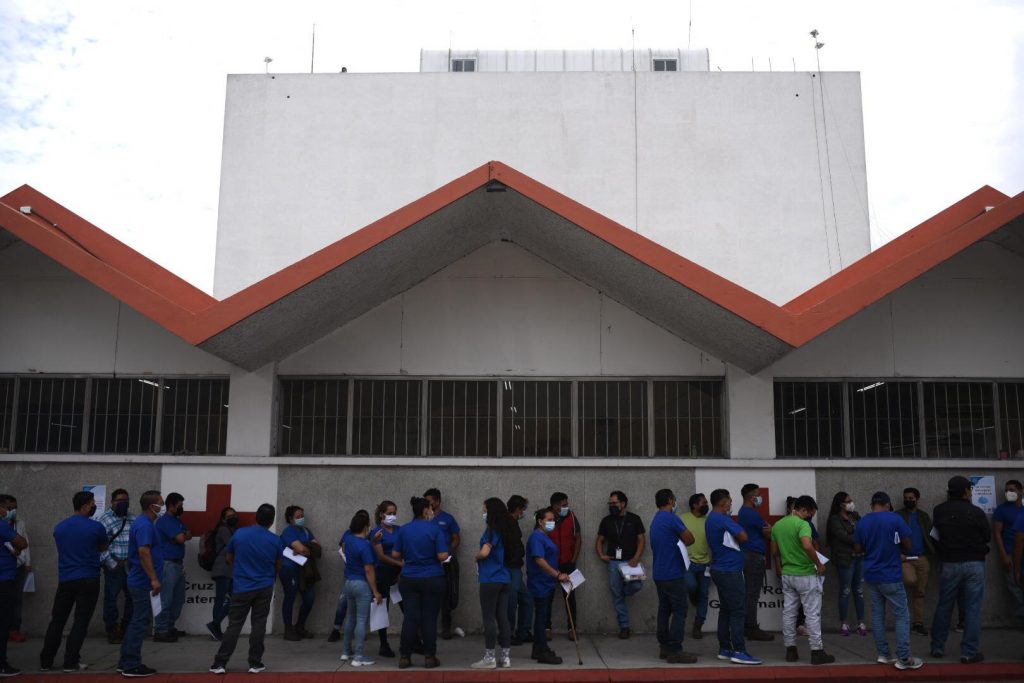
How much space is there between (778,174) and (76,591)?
1390 centimetres

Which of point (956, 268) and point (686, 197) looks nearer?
point (956, 268)

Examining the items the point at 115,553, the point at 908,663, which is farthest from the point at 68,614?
the point at 908,663

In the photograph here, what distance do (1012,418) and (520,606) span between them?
7222 millimetres

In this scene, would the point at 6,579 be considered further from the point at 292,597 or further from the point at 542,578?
the point at 542,578

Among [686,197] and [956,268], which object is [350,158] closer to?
[686,197]

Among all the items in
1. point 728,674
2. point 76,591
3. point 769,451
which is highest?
point 769,451

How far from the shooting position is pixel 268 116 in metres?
18.6

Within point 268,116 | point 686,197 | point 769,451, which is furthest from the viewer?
point 268,116

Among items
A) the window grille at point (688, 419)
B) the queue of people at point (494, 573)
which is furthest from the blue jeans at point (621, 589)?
the window grille at point (688, 419)

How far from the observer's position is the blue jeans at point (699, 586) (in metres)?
11.1

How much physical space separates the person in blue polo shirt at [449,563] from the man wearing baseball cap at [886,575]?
4.75 meters

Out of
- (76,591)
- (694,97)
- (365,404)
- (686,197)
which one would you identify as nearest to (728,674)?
(365,404)

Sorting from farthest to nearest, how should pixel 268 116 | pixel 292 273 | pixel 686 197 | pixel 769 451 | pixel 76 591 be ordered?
pixel 268 116, pixel 686 197, pixel 769 451, pixel 292 273, pixel 76 591

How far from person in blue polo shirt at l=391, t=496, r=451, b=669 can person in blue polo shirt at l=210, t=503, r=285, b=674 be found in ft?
4.21
